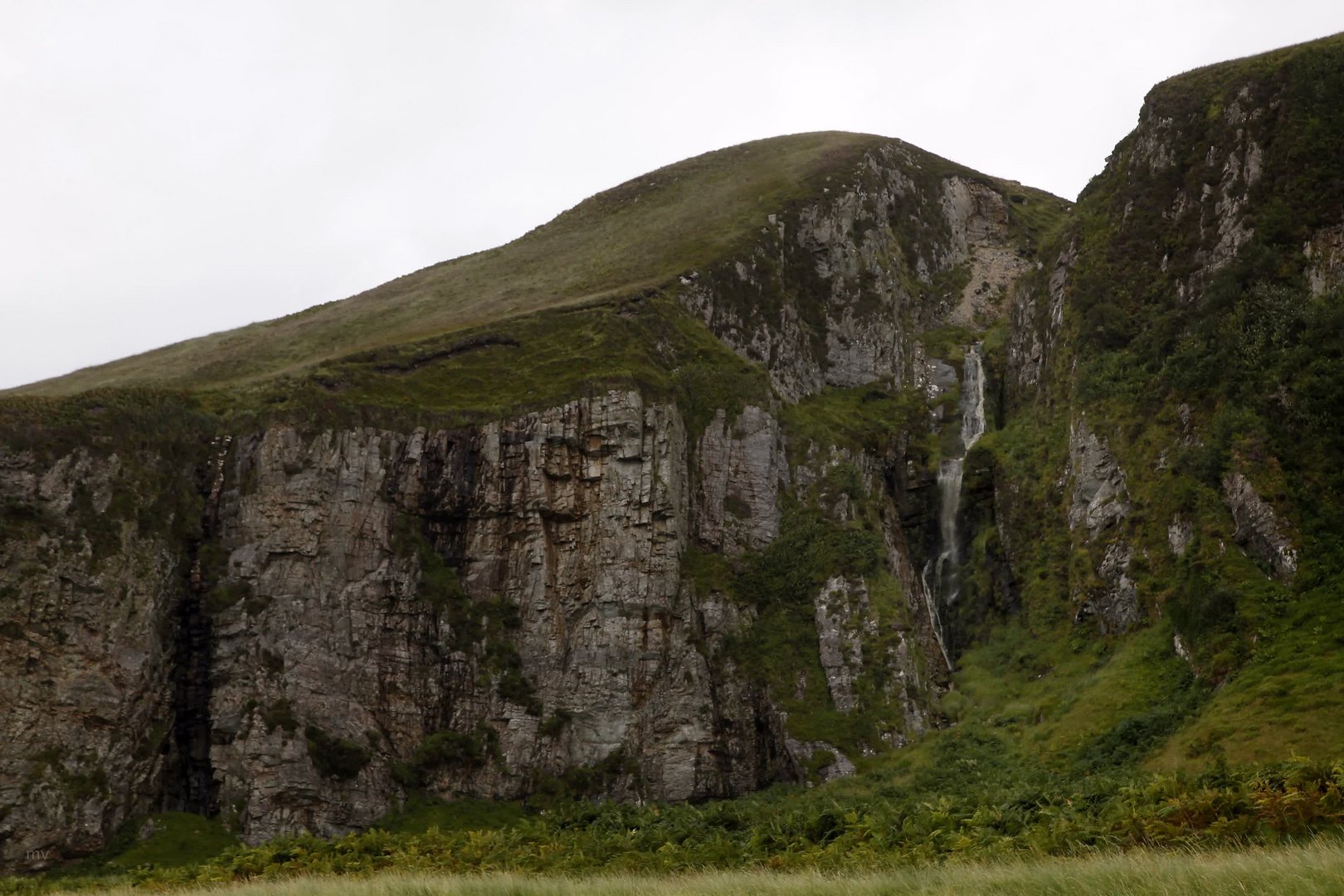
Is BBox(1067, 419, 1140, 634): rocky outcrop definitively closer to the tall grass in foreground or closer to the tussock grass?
the tussock grass

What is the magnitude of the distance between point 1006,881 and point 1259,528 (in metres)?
35.4

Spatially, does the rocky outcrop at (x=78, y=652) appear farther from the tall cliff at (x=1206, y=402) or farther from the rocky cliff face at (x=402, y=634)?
the tall cliff at (x=1206, y=402)

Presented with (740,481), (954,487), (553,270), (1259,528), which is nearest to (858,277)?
(954,487)

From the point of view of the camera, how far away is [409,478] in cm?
6241

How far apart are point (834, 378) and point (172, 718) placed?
50.3 meters

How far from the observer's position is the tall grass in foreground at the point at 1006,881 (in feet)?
57.4

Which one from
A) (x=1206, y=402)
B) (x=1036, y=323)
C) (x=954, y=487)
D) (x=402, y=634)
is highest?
(x=1036, y=323)

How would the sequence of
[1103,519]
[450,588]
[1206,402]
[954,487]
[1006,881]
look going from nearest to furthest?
[1006,881]
[1206,402]
[450,588]
[1103,519]
[954,487]

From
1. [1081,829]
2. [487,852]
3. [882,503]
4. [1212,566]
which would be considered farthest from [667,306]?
[1081,829]

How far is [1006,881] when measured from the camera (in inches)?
781

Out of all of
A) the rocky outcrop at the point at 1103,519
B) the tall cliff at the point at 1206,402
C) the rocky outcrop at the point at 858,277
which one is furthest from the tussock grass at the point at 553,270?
the rocky outcrop at the point at 1103,519

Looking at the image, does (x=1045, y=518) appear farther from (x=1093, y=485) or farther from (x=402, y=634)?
(x=402, y=634)

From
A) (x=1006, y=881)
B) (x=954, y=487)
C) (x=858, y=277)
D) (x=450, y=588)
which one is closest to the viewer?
(x=1006, y=881)

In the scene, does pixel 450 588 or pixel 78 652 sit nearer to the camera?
pixel 78 652
